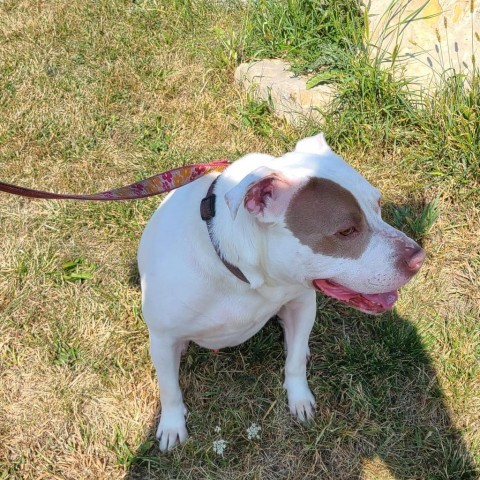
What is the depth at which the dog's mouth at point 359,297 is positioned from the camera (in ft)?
7.13

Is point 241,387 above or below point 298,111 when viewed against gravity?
below

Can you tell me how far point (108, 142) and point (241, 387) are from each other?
2.02 m

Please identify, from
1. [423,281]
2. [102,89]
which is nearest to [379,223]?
[423,281]

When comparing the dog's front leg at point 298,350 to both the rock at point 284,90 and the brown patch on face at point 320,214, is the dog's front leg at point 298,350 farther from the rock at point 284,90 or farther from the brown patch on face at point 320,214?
the rock at point 284,90

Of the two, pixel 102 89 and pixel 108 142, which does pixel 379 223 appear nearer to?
pixel 108 142

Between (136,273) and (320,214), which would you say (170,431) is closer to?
(136,273)

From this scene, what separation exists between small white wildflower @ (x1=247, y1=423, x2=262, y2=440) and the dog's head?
1.11 meters

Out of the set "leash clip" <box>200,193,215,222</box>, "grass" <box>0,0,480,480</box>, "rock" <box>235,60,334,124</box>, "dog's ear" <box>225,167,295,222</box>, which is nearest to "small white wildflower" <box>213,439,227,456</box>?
"grass" <box>0,0,480,480</box>

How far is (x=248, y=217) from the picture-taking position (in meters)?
2.12

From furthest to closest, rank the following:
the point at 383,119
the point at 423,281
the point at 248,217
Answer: the point at 383,119
the point at 423,281
the point at 248,217

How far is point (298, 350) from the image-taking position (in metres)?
2.87

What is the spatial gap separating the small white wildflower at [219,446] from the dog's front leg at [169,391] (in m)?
0.15

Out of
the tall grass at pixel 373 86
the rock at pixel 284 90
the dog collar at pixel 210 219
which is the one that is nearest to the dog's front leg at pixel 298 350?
the dog collar at pixel 210 219

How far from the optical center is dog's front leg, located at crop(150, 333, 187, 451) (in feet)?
8.61
